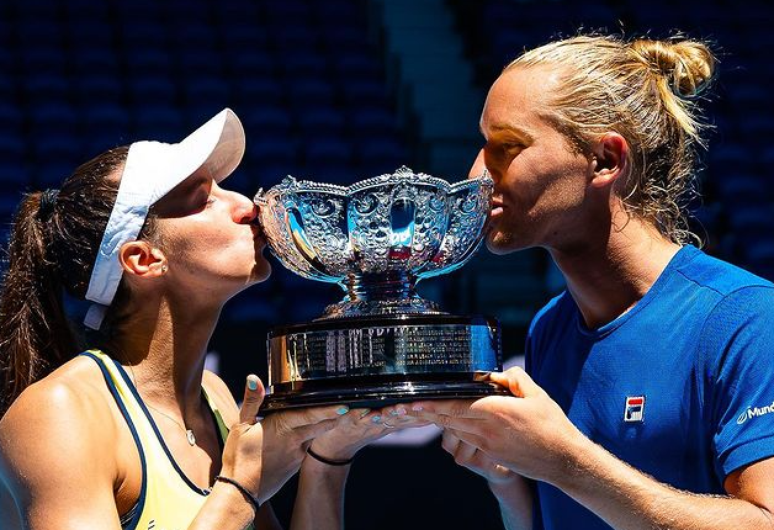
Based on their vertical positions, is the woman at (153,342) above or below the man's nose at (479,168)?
below

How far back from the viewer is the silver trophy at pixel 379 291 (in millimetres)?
1865

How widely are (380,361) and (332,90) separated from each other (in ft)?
23.5

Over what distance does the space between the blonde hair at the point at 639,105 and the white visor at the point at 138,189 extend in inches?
23.5

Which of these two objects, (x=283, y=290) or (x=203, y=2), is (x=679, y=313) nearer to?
(x=283, y=290)

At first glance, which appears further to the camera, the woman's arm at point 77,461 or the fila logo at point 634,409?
the fila logo at point 634,409

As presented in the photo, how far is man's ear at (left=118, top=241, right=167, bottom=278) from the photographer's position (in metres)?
2.11

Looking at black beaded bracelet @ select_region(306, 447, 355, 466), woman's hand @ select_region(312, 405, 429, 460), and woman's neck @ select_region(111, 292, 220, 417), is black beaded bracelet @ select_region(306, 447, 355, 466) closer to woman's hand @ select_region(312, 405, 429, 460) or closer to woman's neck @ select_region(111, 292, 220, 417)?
woman's hand @ select_region(312, 405, 429, 460)

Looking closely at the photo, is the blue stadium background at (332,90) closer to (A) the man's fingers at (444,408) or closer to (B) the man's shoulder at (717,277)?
(B) the man's shoulder at (717,277)

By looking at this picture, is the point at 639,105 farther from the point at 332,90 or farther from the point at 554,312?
the point at 332,90

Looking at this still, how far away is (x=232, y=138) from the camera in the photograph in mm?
2250

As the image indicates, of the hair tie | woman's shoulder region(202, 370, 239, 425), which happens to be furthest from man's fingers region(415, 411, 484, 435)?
the hair tie

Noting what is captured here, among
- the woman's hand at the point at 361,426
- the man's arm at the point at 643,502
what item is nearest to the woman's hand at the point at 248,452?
the woman's hand at the point at 361,426

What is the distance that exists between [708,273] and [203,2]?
8.10m

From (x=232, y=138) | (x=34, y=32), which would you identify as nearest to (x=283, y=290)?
(x=34, y=32)
